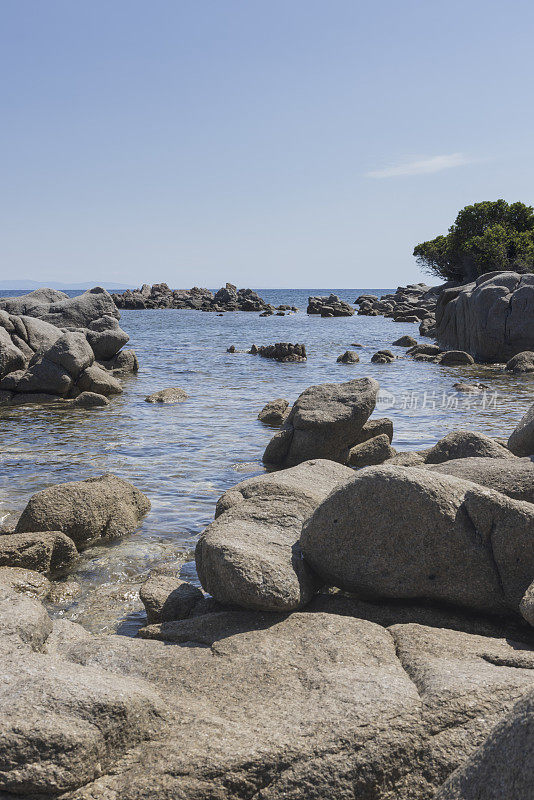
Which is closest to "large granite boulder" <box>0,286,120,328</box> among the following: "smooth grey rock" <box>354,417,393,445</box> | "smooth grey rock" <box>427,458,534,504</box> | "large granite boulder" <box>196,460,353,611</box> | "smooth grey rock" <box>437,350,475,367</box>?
"smooth grey rock" <box>437,350,475,367</box>

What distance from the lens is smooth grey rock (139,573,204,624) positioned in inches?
225

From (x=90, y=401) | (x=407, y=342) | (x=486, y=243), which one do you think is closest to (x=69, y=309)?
(x=90, y=401)

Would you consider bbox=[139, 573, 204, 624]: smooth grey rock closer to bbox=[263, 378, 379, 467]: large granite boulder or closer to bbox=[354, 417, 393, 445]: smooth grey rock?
bbox=[263, 378, 379, 467]: large granite boulder

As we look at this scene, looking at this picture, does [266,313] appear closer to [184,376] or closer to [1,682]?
[184,376]

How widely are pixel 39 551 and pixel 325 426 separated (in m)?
6.01

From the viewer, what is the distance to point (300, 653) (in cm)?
433

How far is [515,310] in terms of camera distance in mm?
29375

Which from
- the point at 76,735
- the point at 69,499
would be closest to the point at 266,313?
the point at 69,499

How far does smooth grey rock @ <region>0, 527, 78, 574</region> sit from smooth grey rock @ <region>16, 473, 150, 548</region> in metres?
0.26

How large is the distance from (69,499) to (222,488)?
296 cm

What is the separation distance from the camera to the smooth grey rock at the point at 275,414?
16.0 meters

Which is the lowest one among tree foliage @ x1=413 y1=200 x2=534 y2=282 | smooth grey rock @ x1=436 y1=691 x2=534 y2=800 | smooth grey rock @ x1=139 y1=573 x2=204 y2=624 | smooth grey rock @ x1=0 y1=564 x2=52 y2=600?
smooth grey rock @ x1=0 y1=564 x2=52 y2=600

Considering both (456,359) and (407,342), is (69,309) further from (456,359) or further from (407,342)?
(407,342)

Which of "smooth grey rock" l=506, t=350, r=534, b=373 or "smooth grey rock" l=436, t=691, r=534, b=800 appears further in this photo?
"smooth grey rock" l=506, t=350, r=534, b=373
